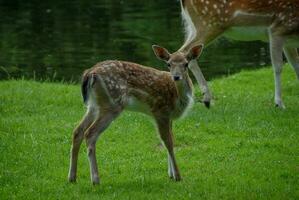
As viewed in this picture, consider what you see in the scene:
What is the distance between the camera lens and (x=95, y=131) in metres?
7.93

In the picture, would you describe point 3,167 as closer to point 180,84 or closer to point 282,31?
point 180,84

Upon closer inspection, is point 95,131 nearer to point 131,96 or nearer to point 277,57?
point 131,96

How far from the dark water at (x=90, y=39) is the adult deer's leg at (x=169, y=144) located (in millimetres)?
9433

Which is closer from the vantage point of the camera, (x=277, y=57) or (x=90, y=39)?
(x=277, y=57)

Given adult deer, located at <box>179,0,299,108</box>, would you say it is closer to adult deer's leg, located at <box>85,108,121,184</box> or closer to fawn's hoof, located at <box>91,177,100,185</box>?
adult deer's leg, located at <box>85,108,121,184</box>

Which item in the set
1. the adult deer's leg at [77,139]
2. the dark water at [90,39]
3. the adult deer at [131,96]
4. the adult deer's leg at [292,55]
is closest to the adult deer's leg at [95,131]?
the adult deer at [131,96]

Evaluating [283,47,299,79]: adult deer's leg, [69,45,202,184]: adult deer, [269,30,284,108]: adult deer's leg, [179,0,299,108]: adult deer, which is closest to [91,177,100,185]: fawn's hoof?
[69,45,202,184]: adult deer

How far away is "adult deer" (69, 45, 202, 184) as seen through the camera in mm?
7938

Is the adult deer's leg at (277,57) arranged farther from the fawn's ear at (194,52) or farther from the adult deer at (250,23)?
the fawn's ear at (194,52)

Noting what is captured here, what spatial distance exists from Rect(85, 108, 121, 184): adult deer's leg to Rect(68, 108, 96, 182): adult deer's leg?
0.16 m

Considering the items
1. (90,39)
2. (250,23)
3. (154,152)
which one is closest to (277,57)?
(250,23)

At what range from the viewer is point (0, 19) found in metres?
26.2

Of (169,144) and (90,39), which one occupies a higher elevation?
(169,144)

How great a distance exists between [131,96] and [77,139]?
703mm
